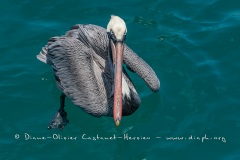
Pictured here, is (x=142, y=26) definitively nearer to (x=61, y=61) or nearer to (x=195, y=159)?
(x=61, y=61)

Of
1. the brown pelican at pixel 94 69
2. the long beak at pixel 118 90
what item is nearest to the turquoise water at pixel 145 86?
the brown pelican at pixel 94 69

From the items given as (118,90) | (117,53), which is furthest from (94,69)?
(118,90)

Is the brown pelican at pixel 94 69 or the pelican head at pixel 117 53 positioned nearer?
the pelican head at pixel 117 53

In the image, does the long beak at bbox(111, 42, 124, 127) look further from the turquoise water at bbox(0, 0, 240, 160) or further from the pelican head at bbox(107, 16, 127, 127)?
the turquoise water at bbox(0, 0, 240, 160)

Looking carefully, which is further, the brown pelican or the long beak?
the brown pelican

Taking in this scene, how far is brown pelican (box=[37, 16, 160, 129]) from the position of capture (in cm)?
1192

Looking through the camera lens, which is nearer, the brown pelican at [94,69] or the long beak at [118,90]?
the long beak at [118,90]

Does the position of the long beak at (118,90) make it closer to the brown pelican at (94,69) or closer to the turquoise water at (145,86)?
A: the brown pelican at (94,69)

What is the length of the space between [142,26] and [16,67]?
343 cm

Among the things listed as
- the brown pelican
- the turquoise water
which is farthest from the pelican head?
the turquoise water

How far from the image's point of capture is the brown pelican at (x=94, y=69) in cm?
1192

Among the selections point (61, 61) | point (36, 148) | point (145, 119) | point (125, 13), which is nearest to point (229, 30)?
point (125, 13)

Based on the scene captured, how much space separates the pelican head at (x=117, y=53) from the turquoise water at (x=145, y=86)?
114 centimetres

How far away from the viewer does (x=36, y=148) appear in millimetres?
11820
